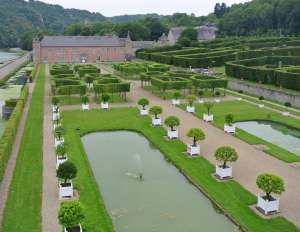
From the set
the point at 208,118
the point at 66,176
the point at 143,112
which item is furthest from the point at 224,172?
the point at 143,112

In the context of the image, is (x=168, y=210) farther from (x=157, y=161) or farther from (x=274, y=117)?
(x=274, y=117)

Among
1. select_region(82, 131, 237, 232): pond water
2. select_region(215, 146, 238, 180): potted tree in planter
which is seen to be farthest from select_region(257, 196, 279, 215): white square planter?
select_region(215, 146, 238, 180): potted tree in planter

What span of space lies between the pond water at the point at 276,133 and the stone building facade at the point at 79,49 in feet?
198

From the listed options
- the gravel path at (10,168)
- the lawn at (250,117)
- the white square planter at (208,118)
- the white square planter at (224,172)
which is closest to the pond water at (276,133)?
the lawn at (250,117)

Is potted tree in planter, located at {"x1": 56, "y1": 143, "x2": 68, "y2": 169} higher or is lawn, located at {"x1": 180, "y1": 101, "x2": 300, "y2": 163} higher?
potted tree in planter, located at {"x1": 56, "y1": 143, "x2": 68, "y2": 169}

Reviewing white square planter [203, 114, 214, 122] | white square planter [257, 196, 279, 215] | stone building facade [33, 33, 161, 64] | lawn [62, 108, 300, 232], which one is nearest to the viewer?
lawn [62, 108, 300, 232]

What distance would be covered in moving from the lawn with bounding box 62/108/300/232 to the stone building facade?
5522 cm

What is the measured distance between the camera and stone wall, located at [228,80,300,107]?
3216cm

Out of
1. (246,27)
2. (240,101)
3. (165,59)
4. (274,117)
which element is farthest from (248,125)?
(246,27)

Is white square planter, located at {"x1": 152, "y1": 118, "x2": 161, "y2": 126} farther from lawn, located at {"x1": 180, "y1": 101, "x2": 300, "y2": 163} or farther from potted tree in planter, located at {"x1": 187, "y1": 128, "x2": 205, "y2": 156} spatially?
potted tree in planter, located at {"x1": 187, "y1": 128, "x2": 205, "y2": 156}

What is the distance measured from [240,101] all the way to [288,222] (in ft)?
74.1

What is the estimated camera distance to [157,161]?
1966 cm

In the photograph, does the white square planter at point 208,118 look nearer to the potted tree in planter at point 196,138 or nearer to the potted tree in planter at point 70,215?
the potted tree in planter at point 196,138

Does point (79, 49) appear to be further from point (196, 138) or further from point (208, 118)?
point (196, 138)
